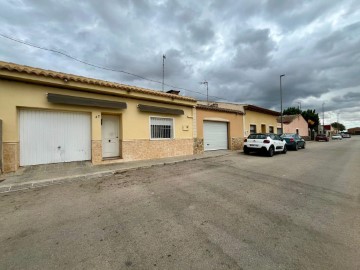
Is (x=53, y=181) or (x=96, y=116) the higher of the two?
(x=96, y=116)

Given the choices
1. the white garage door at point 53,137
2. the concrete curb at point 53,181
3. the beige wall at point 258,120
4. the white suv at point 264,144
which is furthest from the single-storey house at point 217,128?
the white garage door at point 53,137

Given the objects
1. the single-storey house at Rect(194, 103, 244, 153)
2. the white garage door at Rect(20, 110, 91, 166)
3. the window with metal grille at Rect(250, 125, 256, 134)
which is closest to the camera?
the white garage door at Rect(20, 110, 91, 166)

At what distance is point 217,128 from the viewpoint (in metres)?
15.8

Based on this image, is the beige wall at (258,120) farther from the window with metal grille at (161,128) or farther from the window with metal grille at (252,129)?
the window with metal grille at (161,128)

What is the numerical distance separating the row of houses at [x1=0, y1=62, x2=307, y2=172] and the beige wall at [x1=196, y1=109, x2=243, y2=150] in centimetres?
22

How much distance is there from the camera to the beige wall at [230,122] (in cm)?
1390

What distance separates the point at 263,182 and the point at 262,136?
7.90m

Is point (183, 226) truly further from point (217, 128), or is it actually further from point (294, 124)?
point (294, 124)

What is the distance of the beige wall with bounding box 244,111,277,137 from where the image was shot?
60.7 feet

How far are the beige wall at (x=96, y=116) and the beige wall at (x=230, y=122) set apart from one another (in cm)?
92

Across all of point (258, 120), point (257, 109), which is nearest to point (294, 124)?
point (258, 120)

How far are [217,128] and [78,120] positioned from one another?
10367 millimetres

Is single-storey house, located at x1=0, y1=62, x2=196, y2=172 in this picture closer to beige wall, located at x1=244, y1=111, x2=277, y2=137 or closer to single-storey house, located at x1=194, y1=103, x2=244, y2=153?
single-storey house, located at x1=194, y1=103, x2=244, y2=153

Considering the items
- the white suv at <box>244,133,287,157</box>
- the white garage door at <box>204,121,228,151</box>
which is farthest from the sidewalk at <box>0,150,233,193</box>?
the white suv at <box>244,133,287,157</box>
